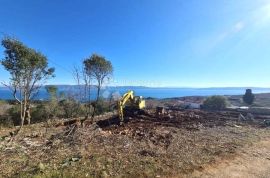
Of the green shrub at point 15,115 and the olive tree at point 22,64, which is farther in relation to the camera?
the green shrub at point 15,115

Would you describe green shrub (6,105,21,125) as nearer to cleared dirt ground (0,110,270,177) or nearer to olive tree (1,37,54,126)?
olive tree (1,37,54,126)

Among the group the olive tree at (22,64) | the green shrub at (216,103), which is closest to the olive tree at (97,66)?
the olive tree at (22,64)

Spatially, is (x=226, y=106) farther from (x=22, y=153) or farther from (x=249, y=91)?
(x=22, y=153)

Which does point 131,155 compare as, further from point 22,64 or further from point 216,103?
point 216,103

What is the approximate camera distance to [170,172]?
367 inches

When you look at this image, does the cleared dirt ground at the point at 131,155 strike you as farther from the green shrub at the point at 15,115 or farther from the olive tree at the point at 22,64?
the green shrub at the point at 15,115

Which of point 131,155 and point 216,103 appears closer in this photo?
point 131,155

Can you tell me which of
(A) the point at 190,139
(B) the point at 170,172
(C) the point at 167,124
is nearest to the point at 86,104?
(C) the point at 167,124

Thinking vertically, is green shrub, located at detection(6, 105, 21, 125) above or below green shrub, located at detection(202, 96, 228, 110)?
below

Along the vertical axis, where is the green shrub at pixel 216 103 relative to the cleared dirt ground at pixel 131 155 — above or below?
above

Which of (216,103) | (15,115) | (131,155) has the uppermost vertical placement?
(216,103)

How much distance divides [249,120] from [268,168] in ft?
50.7

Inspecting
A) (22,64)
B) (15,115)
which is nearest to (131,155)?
(22,64)

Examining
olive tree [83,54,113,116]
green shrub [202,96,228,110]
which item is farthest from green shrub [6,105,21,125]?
green shrub [202,96,228,110]
